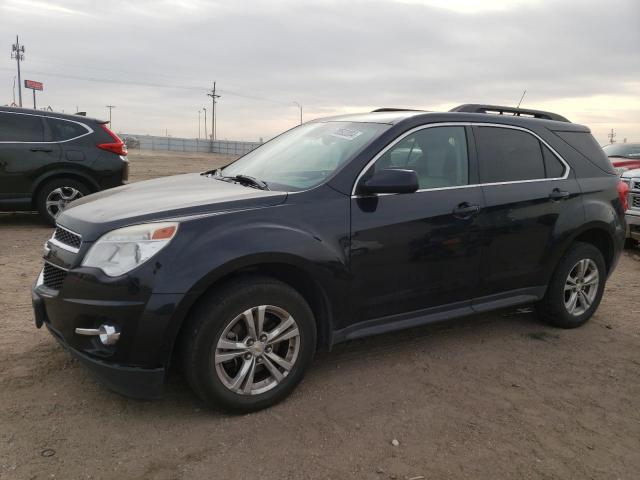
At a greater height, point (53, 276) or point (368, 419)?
point (53, 276)

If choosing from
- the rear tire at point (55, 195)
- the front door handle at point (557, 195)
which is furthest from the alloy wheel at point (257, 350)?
the rear tire at point (55, 195)

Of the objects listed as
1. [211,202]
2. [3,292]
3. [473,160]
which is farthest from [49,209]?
[473,160]

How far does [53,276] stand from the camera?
3061 millimetres

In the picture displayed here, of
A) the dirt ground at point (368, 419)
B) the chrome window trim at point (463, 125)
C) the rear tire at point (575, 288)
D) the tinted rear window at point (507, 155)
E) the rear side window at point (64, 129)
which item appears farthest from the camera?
the rear side window at point (64, 129)

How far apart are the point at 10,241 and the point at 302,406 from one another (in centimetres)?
570

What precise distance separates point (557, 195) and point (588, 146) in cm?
75

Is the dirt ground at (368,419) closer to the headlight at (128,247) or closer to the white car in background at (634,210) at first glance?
the headlight at (128,247)

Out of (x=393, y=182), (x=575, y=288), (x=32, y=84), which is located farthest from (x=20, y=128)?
(x=32, y=84)

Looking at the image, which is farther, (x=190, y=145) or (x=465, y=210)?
(x=190, y=145)

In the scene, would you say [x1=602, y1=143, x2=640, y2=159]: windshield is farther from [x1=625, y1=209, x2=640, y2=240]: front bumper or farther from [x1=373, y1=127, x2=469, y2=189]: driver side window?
[x1=373, y1=127, x2=469, y2=189]: driver side window

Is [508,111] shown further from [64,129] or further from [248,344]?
[64,129]

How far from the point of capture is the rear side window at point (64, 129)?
316 inches

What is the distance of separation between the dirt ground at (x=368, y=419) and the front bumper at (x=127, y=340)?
31 centimetres

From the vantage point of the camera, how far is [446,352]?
4.04 metres
